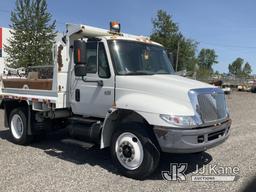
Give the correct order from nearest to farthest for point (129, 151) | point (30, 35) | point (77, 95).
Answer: point (129, 151) → point (77, 95) → point (30, 35)

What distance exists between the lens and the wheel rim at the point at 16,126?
8531 millimetres

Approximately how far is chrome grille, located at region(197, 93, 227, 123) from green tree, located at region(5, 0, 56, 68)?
912 inches

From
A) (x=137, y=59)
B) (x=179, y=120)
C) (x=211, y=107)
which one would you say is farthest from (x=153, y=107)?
(x=137, y=59)

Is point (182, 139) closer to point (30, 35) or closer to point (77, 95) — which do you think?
point (77, 95)

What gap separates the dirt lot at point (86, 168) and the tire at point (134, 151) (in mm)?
173

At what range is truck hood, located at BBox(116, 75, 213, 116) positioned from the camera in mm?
5504

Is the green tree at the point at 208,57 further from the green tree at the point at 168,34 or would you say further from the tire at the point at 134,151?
the tire at the point at 134,151

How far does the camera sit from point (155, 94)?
5781 millimetres

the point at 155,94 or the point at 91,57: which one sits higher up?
the point at 91,57

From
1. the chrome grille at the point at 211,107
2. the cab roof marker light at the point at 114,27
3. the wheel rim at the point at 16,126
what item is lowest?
the wheel rim at the point at 16,126

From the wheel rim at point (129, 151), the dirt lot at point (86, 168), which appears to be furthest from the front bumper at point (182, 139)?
the dirt lot at point (86, 168)

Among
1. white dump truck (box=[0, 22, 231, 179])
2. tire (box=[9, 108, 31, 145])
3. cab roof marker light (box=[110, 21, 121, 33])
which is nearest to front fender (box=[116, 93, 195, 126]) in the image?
white dump truck (box=[0, 22, 231, 179])

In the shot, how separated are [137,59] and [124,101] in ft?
3.42

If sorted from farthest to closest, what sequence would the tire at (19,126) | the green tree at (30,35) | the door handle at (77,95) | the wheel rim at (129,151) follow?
the green tree at (30,35), the tire at (19,126), the door handle at (77,95), the wheel rim at (129,151)
